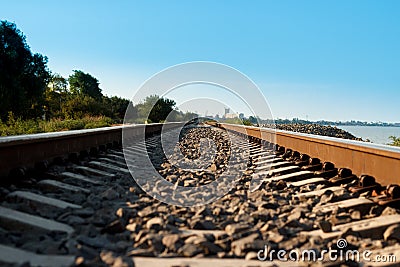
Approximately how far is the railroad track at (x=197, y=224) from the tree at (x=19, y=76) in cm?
2762

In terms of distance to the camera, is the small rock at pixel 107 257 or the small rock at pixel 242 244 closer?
the small rock at pixel 107 257

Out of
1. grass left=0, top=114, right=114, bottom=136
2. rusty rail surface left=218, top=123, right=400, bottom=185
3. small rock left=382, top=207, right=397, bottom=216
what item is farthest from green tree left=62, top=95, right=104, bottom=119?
small rock left=382, top=207, right=397, bottom=216

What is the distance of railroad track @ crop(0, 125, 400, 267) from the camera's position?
2367mm

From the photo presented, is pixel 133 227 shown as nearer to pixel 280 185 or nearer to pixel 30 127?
pixel 280 185

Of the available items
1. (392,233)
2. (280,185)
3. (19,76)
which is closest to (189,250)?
(392,233)

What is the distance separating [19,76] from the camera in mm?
32875

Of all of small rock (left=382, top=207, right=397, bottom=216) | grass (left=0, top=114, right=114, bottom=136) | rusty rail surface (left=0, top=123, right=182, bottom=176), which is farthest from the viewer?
grass (left=0, top=114, right=114, bottom=136)

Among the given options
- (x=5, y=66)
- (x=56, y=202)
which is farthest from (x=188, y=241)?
(x=5, y=66)

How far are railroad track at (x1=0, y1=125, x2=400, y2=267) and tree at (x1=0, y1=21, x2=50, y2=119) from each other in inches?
1087

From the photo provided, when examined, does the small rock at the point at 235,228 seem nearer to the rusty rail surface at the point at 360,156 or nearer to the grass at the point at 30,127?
the rusty rail surface at the point at 360,156

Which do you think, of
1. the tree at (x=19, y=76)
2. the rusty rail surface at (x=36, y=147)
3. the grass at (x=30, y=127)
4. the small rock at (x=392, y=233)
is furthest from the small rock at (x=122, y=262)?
the tree at (x=19, y=76)

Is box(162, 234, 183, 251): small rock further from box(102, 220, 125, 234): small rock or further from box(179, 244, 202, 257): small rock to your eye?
box(102, 220, 125, 234): small rock

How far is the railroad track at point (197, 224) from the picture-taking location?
7.77ft

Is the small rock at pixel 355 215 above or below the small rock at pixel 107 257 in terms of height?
above
